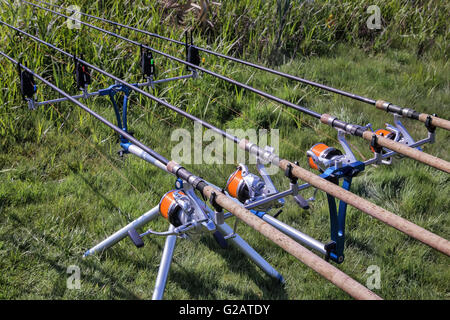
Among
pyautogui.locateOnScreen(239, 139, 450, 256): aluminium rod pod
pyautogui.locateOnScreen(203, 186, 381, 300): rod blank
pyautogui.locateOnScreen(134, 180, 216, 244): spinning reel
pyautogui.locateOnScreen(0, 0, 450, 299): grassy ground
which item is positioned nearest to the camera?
pyautogui.locateOnScreen(203, 186, 381, 300): rod blank

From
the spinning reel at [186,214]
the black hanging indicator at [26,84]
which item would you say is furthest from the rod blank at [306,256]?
the black hanging indicator at [26,84]

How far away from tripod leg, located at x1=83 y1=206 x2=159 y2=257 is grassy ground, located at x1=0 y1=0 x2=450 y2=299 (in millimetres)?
81

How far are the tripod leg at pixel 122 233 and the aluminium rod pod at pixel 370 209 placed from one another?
0.80 metres

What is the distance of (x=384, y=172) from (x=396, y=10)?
176 inches

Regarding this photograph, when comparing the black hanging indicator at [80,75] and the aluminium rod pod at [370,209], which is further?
the black hanging indicator at [80,75]

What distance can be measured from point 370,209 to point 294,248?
16.4 inches

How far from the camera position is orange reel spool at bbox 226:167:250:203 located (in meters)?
2.87

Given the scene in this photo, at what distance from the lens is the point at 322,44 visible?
7051 mm

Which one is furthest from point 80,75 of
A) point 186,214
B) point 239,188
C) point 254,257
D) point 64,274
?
point 254,257

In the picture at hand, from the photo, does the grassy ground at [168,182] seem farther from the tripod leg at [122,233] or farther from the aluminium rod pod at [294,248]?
the aluminium rod pod at [294,248]

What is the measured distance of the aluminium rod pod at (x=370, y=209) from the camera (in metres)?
1.73

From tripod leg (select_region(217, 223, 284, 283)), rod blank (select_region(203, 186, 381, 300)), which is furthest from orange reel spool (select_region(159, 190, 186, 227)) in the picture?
tripod leg (select_region(217, 223, 284, 283))

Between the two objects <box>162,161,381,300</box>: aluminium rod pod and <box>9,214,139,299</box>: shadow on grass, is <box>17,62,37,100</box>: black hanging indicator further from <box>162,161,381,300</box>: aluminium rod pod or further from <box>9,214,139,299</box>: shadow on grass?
<box>162,161,381,300</box>: aluminium rod pod

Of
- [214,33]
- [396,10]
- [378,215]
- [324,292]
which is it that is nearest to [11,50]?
[214,33]
